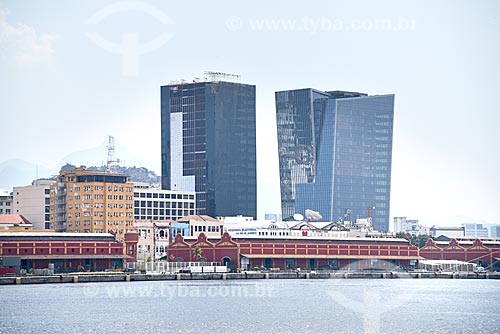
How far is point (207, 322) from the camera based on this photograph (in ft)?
440

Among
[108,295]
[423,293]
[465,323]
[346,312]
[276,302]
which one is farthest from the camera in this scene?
[423,293]

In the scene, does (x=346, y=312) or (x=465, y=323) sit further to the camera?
(x=346, y=312)

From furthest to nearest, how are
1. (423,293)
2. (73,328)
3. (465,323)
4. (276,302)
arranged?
(423,293)
(276,302)
(465,323)
(73,328)

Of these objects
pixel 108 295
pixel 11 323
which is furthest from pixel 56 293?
pixel 11 323

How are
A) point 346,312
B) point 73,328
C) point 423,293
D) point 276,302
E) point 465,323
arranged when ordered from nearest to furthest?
point 73,328 < point 465,323 < point 346,312 < point 276,302 < point 423,293

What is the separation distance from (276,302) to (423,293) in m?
36.6

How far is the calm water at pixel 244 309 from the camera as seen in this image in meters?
128

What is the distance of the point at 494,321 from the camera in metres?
→ 139

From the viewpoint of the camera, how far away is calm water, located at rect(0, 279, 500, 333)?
128250 millimetres

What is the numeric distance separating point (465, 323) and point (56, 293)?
216ft

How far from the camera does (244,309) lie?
15200cm

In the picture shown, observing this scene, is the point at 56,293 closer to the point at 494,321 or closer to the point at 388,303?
the point at 388,303

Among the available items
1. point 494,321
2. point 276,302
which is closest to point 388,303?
point 276,302

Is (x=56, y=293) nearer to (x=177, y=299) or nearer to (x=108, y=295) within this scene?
(x=108, y=295)
